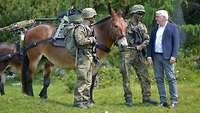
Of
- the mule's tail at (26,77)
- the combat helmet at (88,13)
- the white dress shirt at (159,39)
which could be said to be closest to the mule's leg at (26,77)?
the mule's tail at (26,77)

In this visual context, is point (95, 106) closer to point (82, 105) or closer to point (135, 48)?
point (82, 105)

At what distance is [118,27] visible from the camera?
1195 centimetres

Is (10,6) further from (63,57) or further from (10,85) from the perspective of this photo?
(63,57)

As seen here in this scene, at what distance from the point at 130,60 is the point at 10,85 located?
11152 mm

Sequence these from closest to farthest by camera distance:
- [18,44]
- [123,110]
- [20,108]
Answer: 1. [20,108]
2. [123,110]
3. [18,44]

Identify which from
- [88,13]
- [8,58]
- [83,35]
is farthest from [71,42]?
[8,58]

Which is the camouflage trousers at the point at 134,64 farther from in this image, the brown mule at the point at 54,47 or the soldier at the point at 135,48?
the brown mule at the point at 54,47

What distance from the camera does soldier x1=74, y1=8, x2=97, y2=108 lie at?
11.3 m

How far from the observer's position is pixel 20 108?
11.0 m

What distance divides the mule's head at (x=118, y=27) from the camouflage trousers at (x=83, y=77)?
933 millimetres

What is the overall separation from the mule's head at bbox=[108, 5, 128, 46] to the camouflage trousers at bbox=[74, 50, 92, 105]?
0.93m

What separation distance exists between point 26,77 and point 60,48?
1421 millimetres

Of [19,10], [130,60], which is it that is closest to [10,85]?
[19,10]

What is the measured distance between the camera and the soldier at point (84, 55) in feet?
37.0
